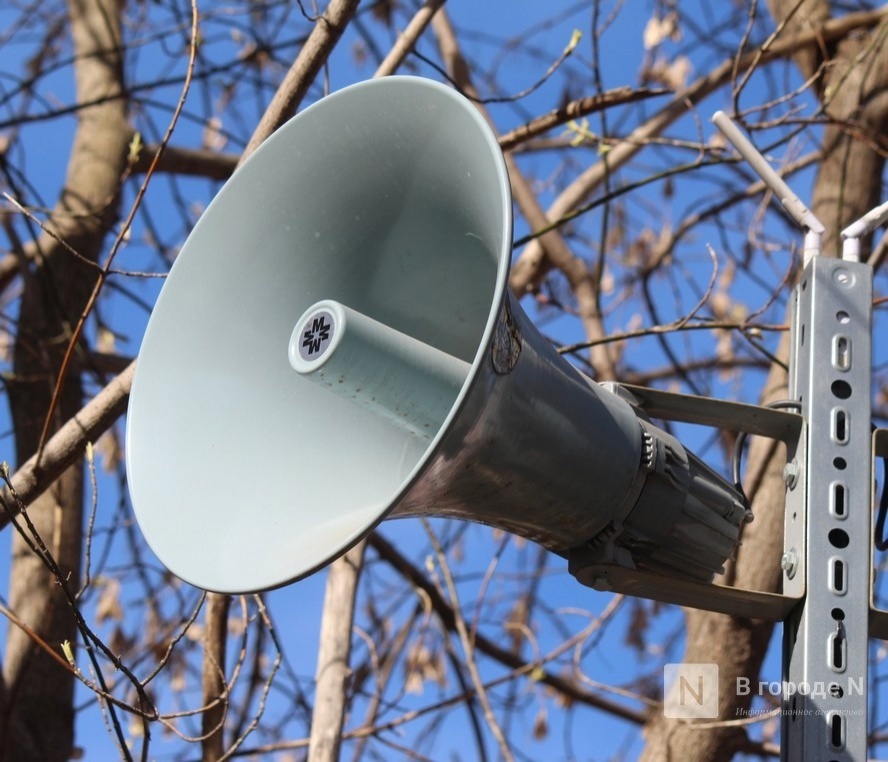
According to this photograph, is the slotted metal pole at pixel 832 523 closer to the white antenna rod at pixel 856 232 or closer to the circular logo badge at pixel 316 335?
the white antenna rod at pixel 856 232

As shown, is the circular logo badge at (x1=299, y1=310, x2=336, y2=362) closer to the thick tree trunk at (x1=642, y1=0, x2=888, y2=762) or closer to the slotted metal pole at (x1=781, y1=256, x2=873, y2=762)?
the slotted metal pole at (x1=781, y1=256, x2=873, y2=762)

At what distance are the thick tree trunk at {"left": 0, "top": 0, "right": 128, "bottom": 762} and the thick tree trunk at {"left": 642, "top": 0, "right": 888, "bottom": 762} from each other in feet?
3.61

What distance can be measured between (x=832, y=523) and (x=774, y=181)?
446 mm

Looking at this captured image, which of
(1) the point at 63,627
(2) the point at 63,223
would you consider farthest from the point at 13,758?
(2) the point at 63,223

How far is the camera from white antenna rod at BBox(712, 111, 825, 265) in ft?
5.56

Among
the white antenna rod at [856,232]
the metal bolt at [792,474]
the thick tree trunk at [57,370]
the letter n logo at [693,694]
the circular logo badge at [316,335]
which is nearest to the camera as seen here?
the circular logo badge at [316,335]

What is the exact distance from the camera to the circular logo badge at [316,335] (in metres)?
1.44

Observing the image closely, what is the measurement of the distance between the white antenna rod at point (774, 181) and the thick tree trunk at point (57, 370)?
1.34 metres

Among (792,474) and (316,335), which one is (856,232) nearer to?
(792,474)

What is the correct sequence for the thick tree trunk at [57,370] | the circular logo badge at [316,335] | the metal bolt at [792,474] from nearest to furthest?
the circular logo badge at [316,335] < the metal bolt at [792,474] < the thick tree trunk at [57,370]

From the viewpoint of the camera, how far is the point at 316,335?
4.80 feet

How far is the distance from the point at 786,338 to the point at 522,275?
27.0 inches

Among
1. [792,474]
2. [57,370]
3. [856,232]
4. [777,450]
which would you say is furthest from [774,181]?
[57,370]

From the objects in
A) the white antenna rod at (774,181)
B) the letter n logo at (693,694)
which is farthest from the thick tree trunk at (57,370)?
the white antenna rod at (774,181)
